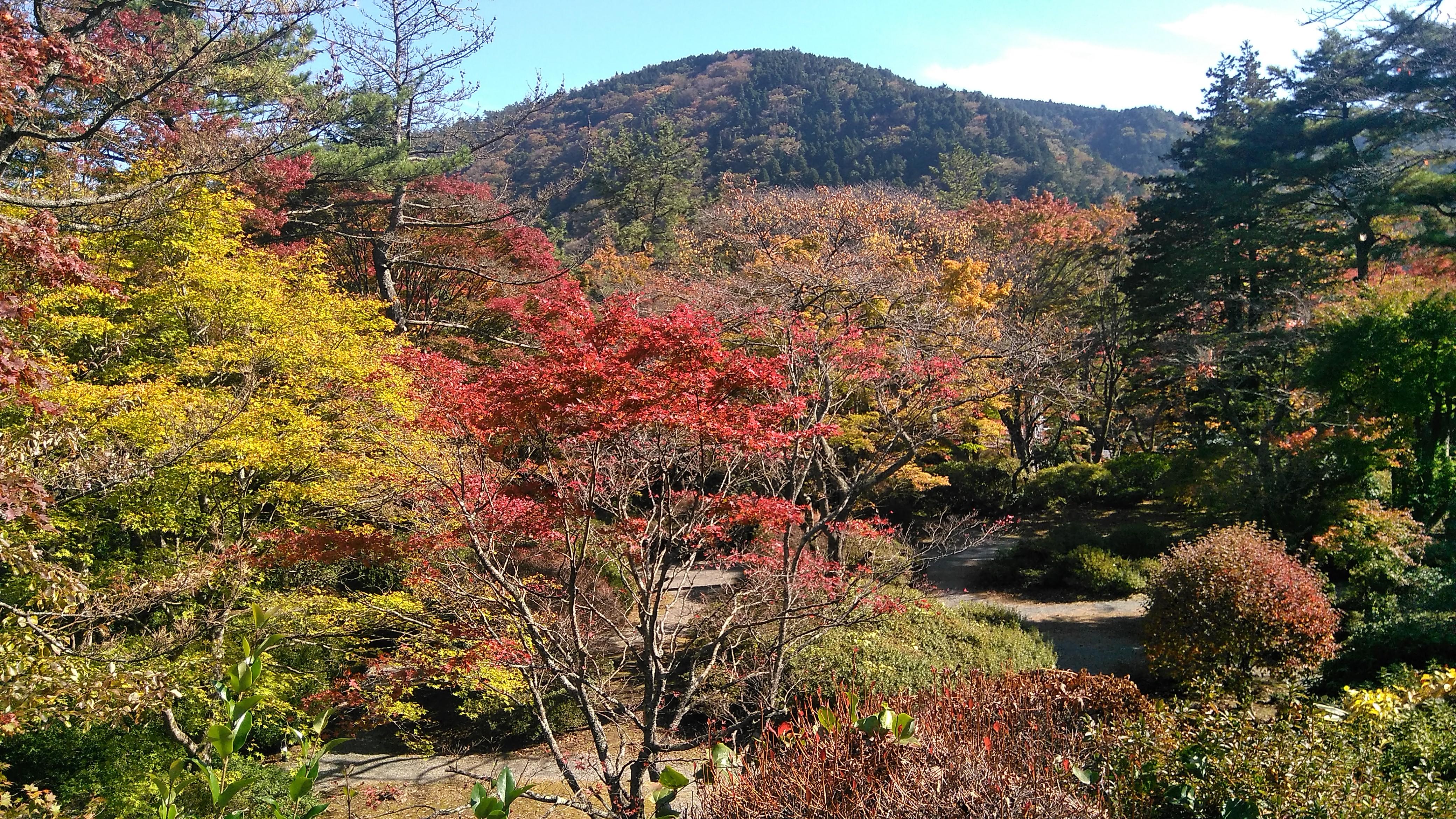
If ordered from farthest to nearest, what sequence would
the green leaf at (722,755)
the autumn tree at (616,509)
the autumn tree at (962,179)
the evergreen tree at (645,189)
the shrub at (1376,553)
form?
the autumn tree at (962,179)
the evergreen tree at (645,189)
the shrub at (1376,553)
the autumn tree at (616,509)
the green leaf at (722,755)

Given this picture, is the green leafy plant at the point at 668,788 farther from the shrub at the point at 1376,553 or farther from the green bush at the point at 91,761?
the shrub at the point at 1376,553

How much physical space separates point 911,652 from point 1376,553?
5904mm

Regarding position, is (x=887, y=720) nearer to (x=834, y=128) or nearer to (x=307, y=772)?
(x=307, y=772)

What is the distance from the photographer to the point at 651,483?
6.53 metres

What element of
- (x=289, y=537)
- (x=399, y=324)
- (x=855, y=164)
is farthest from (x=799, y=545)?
(x=855, y=164)

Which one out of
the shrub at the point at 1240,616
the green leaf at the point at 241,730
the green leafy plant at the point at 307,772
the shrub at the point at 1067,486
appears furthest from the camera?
the shrub at the point at 1067,486

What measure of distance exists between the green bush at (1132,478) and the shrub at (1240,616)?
1022 centimetres

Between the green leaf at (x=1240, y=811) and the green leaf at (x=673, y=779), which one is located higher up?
the green leaf at (x=673, y=779)

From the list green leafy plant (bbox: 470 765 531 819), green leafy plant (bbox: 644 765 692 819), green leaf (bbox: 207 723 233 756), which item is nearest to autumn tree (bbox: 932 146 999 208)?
green leafy plant (bbox: 644 765 692 819)

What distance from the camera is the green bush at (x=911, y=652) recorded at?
8.11 metres

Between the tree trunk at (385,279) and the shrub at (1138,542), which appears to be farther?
the tree trunk at (385,279)

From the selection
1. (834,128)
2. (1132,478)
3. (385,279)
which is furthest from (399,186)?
(834,128)

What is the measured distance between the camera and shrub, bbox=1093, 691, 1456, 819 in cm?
377

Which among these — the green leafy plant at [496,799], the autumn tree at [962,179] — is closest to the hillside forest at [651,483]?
the green leafy plant at [496,799]
